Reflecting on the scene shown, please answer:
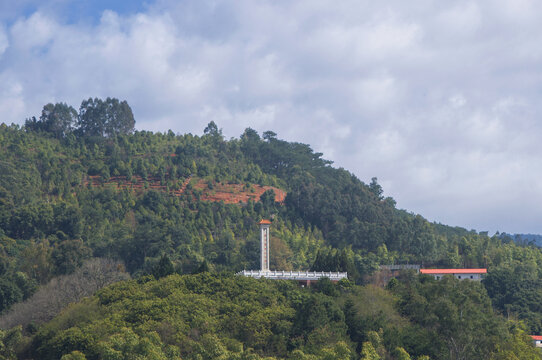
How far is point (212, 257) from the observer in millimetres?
67250

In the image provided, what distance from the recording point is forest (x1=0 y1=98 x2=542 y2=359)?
40.7m

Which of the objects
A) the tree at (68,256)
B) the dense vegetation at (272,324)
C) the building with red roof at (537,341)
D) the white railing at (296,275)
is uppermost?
the tree at (68,256)

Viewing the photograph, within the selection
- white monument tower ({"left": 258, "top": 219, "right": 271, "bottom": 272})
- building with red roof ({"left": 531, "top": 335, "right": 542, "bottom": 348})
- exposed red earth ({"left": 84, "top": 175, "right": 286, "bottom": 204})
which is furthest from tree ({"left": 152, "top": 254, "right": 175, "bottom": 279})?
exposed red earth ({"left": 84, "top": 175, "right": 286, "bottom": 204})

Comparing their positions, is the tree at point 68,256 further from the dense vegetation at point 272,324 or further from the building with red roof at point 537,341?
the building with red roof at point 537,341

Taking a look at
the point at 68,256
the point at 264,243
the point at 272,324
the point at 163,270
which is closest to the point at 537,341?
the point at 264,243

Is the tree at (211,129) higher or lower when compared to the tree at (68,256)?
higher

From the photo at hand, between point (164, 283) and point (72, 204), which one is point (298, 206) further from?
point (164, 283)

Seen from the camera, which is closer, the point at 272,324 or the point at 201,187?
the point at 272,324

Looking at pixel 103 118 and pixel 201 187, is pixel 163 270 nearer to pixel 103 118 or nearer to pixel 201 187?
pixel 201 187

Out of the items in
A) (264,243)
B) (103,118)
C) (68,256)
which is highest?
(103,118)

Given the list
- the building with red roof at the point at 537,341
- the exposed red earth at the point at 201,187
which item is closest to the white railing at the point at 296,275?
the building with red roof at the point at 537,341

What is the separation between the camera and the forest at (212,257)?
40688 mm

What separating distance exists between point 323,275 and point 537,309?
1983 cm

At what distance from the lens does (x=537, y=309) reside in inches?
2409
